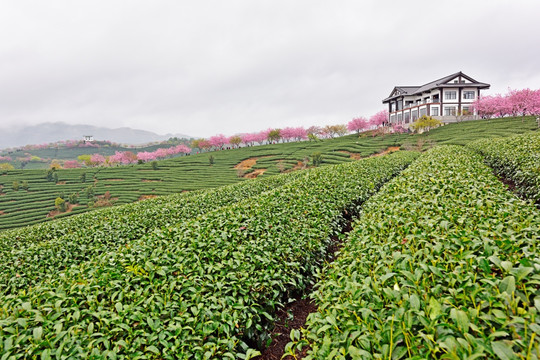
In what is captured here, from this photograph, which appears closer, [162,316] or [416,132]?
[162,316]

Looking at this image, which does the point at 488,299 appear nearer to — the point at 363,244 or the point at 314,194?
the point at 363,244

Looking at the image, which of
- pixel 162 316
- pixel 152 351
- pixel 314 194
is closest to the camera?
pixel 152 351

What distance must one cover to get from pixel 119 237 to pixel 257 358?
6.61 metres

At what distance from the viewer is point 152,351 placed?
2.68 meters

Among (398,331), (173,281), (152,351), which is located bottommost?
(152,351)

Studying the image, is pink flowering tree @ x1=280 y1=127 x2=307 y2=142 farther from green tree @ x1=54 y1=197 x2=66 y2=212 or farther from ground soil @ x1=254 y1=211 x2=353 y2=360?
ground soil @ x1=254 y1=211 x2=353 y2=360

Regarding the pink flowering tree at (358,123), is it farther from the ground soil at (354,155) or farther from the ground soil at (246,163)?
the ground soil at (246,163)

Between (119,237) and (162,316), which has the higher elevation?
(162,316)

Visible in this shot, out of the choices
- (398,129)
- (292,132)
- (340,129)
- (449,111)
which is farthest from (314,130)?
(449,111)

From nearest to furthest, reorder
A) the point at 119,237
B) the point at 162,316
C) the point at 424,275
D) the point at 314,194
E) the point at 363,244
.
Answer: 1. the point at 424,275
2. the point at 162,316
3. the point at 363,244
4. the point at 314,194
5. the point at 119,237

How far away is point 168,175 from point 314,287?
49691 millimetres

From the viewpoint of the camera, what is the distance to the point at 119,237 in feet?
28.2

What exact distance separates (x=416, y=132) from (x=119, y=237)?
58881mm

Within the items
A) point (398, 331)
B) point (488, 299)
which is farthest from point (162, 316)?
point (488, 299)
